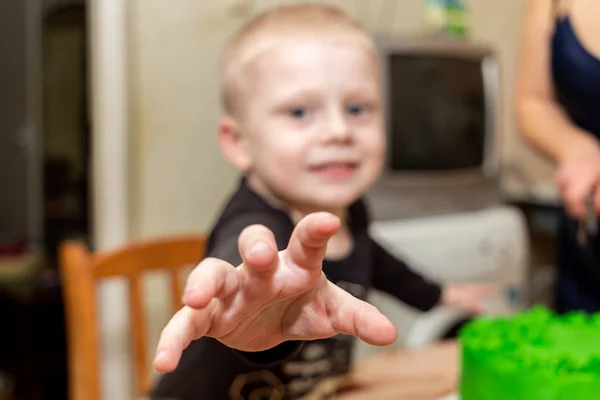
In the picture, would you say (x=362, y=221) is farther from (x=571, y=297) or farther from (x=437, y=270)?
(x=437, y=270)

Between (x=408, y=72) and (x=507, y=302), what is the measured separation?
2.14 ft

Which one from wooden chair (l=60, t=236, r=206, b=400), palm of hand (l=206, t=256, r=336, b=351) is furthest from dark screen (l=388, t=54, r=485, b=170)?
palm of hand (l=206, t=256, r=336, b=351)

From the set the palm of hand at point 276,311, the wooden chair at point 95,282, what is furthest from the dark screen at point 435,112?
the palm of hand at point 276,311

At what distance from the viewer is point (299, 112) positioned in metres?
0.56

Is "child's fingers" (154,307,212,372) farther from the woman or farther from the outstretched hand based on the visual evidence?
the woman

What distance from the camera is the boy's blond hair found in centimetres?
59

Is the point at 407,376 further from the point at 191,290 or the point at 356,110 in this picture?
the point at 191,290

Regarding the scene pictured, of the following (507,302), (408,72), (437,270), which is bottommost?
(507,302)

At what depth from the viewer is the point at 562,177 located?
22.3 inches

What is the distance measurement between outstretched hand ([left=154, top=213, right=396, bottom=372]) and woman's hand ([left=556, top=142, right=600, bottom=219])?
14.3 inches

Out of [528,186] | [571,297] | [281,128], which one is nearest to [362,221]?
[281,128]

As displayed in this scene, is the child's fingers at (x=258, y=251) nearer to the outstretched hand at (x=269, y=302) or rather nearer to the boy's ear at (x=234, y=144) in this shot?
the outstretched hand at (x=269, y=302)

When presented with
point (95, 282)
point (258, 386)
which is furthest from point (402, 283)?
point (95, 282)

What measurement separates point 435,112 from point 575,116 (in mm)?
692
